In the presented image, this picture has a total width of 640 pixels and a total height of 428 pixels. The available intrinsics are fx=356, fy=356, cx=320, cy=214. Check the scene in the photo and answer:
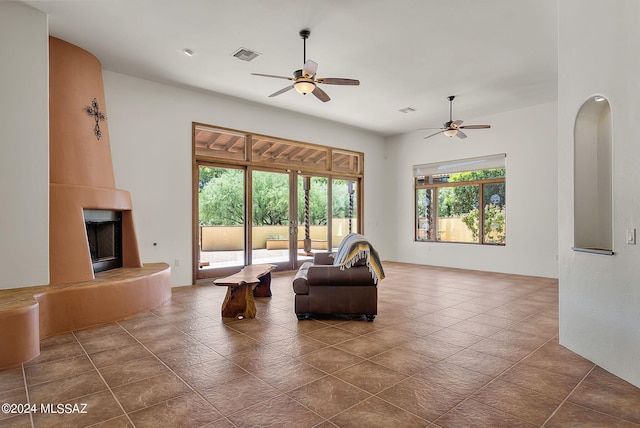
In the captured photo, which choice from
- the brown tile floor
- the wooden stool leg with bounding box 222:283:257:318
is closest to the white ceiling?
the wooden stool leg with bounding box 222:283:257:318

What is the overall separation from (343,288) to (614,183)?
2660 mm

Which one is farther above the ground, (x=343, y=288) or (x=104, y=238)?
(x=104, y=238)

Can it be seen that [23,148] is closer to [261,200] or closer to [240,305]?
[240,305]

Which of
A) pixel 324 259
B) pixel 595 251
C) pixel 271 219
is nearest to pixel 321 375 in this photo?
pixel 595 251

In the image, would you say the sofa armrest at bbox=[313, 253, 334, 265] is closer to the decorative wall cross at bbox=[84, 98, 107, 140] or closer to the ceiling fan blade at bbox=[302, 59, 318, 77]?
the ceiling fan blade at bbox=[302, 59, 318, 77]

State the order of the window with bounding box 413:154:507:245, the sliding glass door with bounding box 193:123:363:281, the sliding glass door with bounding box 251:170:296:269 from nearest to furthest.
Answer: the sliding glass door with bounding box 193:123:363:281
the sliding glass door with bounding box 251:170:296:269
the window with bounding box 413:154:507:245

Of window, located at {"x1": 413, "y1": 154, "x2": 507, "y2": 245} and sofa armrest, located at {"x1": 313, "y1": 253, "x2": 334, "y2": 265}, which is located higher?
window, located at {"x1": 413, "y1": 154, "x2": 507, "y2": 245}

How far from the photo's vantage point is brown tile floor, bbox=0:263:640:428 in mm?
2133

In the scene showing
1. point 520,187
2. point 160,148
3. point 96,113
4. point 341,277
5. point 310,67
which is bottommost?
point 341,277

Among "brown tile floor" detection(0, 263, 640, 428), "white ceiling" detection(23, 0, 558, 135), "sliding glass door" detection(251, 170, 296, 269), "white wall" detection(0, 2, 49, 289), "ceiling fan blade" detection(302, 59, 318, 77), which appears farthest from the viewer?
"sliding glass door" detection(251, 170, 296, 269)

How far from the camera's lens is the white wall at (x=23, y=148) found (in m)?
3.57

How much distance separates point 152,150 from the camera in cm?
582

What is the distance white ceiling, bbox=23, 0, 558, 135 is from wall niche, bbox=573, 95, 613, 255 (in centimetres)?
146

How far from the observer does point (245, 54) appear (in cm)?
482
